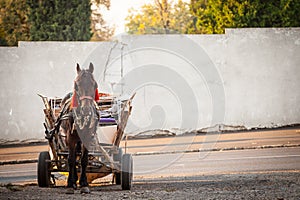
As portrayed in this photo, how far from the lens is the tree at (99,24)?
40.6 m

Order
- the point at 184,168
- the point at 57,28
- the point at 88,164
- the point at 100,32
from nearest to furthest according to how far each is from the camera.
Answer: the point at 88,164 → the point at 184,168 → the point at 57,28 → the point at 100,32

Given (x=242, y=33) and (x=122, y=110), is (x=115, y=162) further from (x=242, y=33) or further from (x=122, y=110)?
(x=242, y=33)

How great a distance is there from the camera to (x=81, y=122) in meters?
10.9

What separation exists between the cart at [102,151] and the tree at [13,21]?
23.6 m

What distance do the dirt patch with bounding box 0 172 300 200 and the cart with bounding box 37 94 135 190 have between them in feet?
0.96

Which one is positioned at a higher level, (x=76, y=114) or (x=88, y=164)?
(x=76, y=114)

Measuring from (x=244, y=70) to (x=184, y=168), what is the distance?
782 cm

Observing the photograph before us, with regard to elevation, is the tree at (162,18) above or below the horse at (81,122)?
above

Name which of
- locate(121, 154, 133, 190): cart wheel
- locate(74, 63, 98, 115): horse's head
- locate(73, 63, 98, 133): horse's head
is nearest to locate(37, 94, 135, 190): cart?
locate(121, 154, 133, 190): cart wheel

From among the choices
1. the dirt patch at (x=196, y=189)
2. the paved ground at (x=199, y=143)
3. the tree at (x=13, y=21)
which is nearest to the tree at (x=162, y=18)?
the tree at (x=13, y=21)

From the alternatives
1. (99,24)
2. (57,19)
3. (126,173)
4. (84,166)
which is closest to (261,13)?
(57,19)

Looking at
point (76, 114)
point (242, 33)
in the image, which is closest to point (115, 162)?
point (76, 114)

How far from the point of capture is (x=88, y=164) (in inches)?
461

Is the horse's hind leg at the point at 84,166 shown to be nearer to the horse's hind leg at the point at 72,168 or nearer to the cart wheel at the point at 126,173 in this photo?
the horse's hind leg at the point at 72,168
